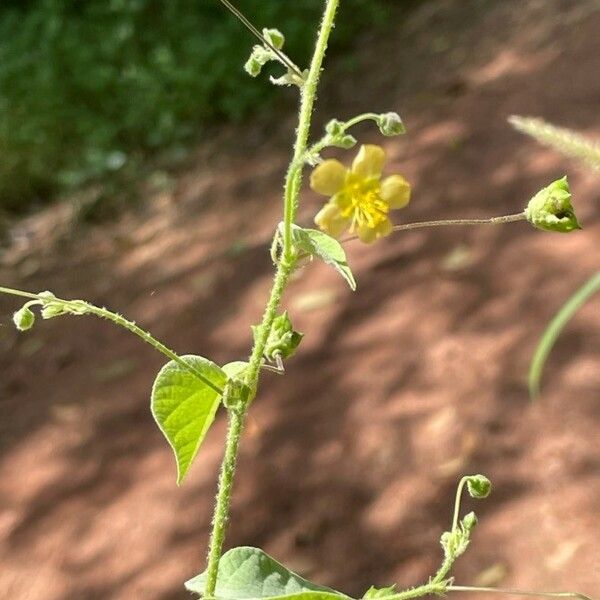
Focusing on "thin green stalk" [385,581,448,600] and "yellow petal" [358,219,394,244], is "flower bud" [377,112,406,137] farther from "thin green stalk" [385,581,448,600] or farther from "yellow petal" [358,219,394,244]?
"thin green stalk" [385,581,448,600]

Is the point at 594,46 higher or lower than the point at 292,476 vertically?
higher

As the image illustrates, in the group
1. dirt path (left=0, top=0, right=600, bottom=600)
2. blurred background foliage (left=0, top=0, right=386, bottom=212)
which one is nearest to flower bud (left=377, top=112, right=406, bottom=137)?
dirt path (left=0, top=0, right=600, bottom=600)

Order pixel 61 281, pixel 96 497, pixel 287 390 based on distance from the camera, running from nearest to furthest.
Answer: pixel 96 497, pixel 287 390, pixel 61 281

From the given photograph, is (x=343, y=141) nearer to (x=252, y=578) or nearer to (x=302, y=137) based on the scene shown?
(x=302, y=137)

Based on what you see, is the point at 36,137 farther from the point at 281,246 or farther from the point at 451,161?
the point at 281,246

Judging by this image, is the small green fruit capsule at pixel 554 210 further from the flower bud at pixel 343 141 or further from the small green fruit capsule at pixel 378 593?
the small green fruit capsule at pixel 378 593

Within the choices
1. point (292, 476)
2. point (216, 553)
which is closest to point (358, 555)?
point (292, 476)

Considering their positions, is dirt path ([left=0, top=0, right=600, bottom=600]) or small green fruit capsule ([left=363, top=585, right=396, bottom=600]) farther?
dirt path ([left=0, top=0, right=600, bottom=600])
